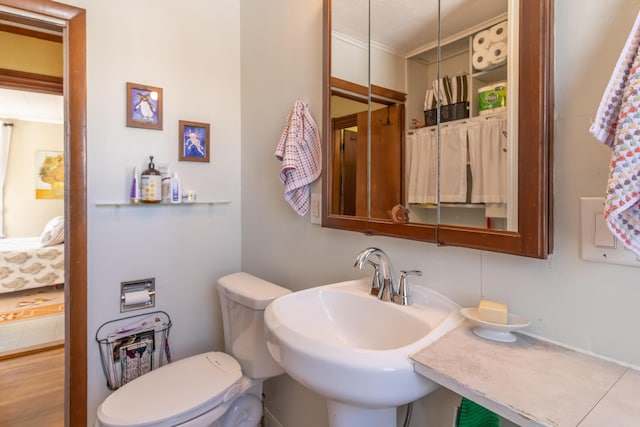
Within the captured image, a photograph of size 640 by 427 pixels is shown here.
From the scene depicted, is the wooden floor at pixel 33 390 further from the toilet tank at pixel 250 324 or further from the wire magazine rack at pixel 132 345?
the toilet tank at pixel 250 324

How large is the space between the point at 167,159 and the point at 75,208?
46cm

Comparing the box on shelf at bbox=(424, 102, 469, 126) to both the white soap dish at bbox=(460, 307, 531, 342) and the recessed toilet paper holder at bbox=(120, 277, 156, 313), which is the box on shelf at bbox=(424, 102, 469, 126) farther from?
the recessed toilet paper holder at bbox=(120, 277, 156, 313)

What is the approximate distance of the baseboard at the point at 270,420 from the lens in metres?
1.62

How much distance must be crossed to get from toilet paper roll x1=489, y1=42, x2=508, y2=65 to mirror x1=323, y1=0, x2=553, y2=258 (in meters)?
0.02

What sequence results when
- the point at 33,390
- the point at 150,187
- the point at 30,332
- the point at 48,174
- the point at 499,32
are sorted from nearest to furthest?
the point at 499,32
the point at 150,187
the point at 33,390
the point at 30,332
the point at 48,174

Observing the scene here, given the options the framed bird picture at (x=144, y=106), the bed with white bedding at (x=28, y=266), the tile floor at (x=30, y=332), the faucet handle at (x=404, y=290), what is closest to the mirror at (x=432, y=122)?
the faucet handle at (x=404, y=290)

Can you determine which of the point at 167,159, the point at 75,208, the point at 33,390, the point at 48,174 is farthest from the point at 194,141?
the point at 48,174

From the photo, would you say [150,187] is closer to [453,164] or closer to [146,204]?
[146,204]

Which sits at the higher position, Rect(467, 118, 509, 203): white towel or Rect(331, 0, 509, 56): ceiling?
Rect(331, 0, 509, 56): ceiling

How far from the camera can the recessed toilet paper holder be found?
1.56m

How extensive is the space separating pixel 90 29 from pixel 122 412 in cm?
160

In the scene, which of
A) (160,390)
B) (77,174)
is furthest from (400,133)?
(77,174)

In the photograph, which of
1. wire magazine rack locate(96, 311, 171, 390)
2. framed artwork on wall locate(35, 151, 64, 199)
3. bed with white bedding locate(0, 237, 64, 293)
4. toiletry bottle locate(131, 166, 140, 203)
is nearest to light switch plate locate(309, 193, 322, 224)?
toiletry bottle locate(131, 166, 140, 203)

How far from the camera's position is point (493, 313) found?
72 cm
